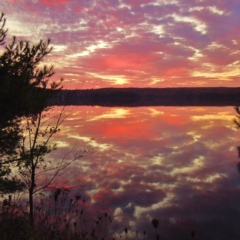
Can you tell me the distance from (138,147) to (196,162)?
8479 millimetres

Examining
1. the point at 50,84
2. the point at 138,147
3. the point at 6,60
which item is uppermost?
the point at 6,60

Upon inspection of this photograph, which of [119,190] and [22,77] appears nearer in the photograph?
[22,77]

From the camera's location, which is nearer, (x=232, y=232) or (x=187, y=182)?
(x=232, y=232)

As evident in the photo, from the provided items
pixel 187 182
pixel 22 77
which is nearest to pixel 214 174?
pixel 187 182

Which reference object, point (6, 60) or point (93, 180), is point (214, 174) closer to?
point (93, 180)

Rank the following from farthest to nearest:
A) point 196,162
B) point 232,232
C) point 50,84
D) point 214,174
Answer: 1. point 196,162
2. point 214,174
3. point 50,84
4. point 232,232

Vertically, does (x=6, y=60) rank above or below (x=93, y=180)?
above

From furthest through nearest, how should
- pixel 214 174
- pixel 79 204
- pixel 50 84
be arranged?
pixel 214 174 < pixel 79 204 < pixel 50 84

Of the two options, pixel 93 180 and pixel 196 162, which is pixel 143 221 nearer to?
pixel 93 180

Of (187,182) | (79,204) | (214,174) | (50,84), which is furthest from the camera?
(214,174)

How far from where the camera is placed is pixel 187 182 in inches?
683

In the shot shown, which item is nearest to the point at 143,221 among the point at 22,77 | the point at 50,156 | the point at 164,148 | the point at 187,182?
the point at 187,182

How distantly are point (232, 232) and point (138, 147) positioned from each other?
19.5 m

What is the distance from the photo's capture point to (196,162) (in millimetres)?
22797
